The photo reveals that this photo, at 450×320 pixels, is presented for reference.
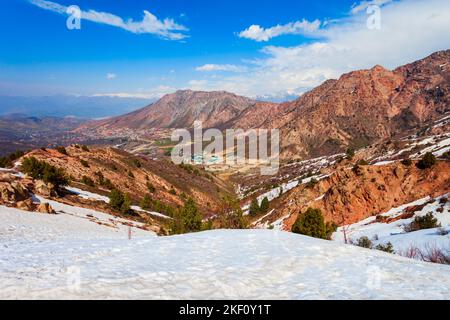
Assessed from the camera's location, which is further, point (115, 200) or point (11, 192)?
point (115, 200)

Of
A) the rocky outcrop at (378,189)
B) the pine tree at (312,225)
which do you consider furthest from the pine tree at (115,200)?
the pine tree at (312,225)

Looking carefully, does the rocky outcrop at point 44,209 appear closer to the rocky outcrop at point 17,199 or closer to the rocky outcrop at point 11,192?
the rocky outcrop at point 17,199

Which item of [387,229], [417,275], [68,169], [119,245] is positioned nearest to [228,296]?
[417,275]

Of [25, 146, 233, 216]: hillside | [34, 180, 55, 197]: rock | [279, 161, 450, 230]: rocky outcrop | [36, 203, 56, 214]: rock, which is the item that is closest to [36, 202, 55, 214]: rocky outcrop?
[36, 203, 56, 214]: rock

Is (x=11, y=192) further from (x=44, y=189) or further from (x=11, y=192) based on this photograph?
(x=44, y=189)

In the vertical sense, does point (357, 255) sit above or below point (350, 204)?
above

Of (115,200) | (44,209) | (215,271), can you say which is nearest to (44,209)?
(44,209)
